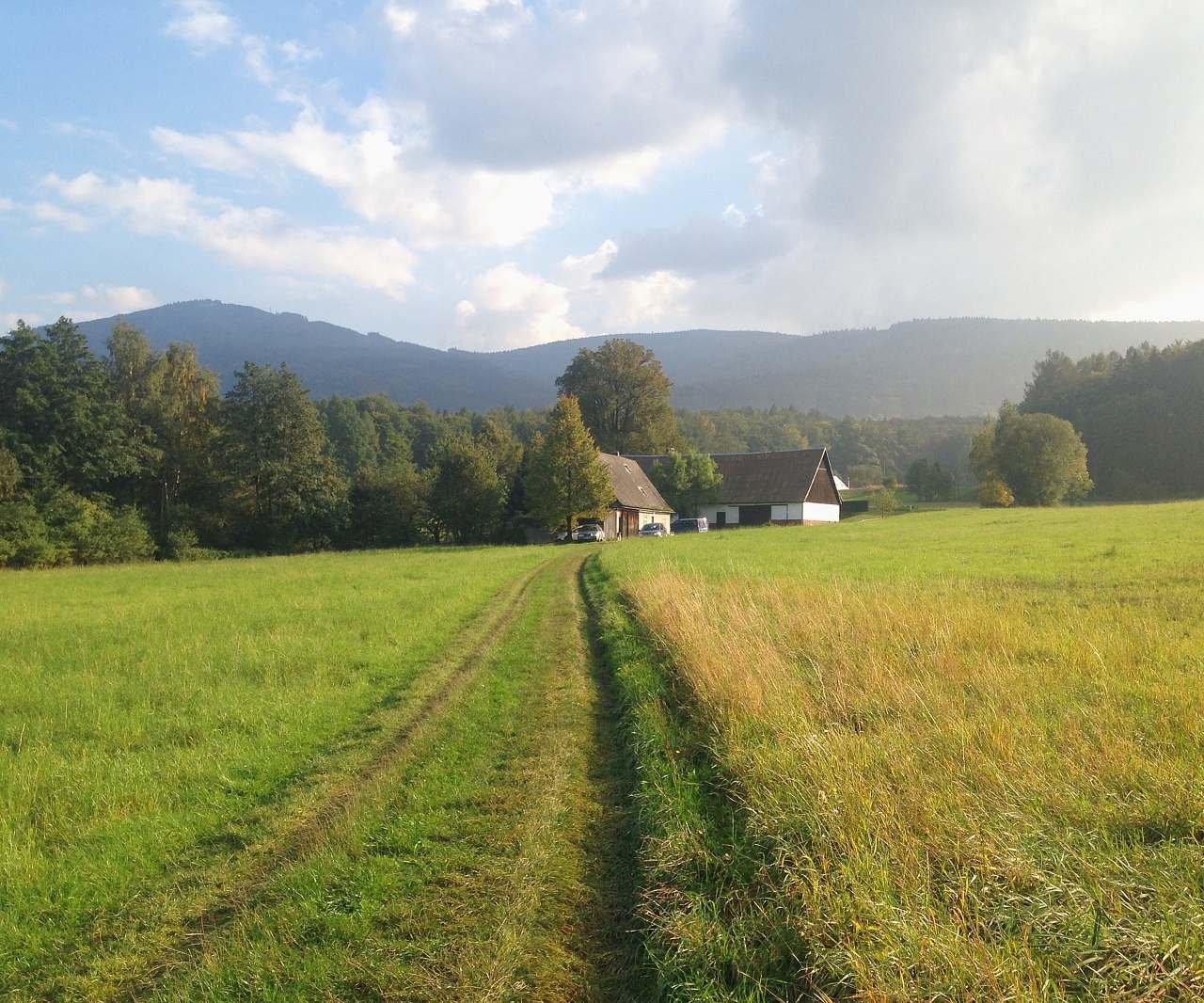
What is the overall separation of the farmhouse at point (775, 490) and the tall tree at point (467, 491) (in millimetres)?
22684

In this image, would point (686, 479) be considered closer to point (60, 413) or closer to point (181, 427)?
point (181, 427)

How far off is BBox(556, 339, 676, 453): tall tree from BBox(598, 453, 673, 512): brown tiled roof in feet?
40.0

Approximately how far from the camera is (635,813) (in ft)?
16.7

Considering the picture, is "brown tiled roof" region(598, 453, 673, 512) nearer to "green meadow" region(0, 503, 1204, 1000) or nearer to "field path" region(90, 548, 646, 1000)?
"green meadow" region(0, 503, 1204, 1000)

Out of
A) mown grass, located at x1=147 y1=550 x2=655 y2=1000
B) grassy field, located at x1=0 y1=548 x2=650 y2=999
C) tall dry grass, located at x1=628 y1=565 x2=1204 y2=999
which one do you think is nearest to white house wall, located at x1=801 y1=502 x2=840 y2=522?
grassy field, located at x1=0 y1=548 x2=650 y2=999

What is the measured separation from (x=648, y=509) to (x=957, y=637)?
48.7 meters

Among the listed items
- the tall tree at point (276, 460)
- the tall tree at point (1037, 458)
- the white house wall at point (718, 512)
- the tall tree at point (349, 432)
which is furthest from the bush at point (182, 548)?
the tall tree at point (1037, 458)

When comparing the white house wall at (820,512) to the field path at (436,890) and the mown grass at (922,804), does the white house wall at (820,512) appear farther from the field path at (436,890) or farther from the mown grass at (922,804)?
the field path at (436,890)

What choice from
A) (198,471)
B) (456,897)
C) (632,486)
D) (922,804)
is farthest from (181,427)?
(922,804)

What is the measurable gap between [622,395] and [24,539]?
54.3m

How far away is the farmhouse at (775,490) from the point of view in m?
64.1

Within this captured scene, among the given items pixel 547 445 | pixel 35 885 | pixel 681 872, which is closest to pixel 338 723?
pixel 35 885

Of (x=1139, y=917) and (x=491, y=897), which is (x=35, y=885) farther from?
(x=1139, y=917)

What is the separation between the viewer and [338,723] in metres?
7.56
